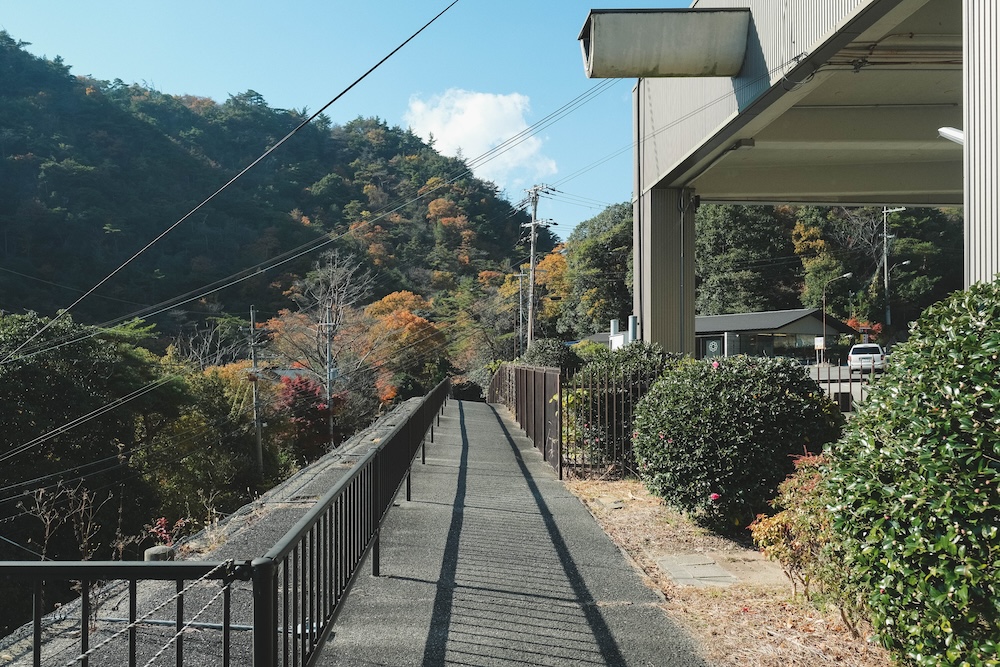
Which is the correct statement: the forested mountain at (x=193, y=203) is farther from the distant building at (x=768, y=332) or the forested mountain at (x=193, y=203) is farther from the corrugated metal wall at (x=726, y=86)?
the corrugated metal wall at (x=726, y=86)

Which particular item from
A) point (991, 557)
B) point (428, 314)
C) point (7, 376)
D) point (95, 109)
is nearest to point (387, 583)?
point (991, 557)

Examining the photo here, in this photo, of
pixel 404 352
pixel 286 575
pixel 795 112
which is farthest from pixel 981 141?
pixel 404 352

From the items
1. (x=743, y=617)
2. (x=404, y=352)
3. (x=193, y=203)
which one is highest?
(x=193, y=203)

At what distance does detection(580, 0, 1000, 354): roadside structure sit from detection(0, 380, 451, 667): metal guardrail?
15.4 feet

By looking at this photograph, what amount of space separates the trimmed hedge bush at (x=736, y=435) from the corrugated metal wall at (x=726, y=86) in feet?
12.3

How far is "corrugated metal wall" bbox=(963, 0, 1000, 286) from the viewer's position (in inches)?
210

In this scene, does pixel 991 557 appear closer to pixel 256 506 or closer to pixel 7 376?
pixel 256 506

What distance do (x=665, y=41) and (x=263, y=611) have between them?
33.7 feet

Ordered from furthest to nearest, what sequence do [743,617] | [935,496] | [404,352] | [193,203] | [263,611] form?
[193,203] → [404,352] → [743,617] → [935,496] → [263,611]

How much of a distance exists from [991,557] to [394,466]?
209 inches

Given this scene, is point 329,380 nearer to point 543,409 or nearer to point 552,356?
point 552,356

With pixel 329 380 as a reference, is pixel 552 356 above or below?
above

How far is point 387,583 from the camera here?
18.4ft

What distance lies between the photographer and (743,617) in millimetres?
4953
